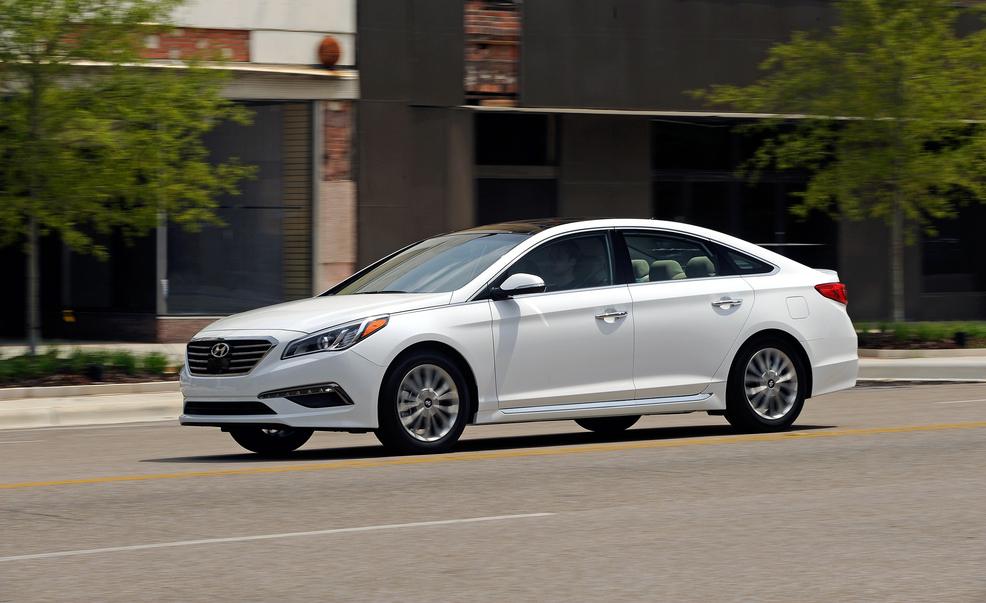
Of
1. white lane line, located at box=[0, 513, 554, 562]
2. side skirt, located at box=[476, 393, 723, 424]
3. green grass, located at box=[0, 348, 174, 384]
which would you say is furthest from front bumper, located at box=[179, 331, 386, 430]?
green grass, located at box=[0, 348, 174, 384]

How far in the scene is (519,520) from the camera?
790 cm

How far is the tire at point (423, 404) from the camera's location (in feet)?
33.8

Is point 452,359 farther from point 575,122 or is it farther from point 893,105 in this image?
point 575,122

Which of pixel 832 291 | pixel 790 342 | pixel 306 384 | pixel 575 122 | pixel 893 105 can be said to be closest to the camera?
pixel 306 384

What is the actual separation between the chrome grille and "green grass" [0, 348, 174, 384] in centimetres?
740

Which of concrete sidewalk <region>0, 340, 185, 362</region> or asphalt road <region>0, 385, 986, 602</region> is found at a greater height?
concrete sidewalk <region>0, 340, 185, 362</region>

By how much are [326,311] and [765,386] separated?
11.6 ft

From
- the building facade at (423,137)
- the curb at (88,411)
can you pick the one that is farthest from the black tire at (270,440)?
the building facade at (423,137)

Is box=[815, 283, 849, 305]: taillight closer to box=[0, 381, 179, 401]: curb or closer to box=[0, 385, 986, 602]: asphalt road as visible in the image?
box=[0, 385, 986, 602]: asphalt road

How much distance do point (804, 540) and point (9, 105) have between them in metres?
13.1

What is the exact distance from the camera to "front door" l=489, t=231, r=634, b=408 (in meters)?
10.8

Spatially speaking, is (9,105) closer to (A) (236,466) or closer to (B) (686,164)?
(A) (236,466)

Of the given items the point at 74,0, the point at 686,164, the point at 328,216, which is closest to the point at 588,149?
the point at 686,164

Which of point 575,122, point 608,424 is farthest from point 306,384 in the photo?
point 575,122
